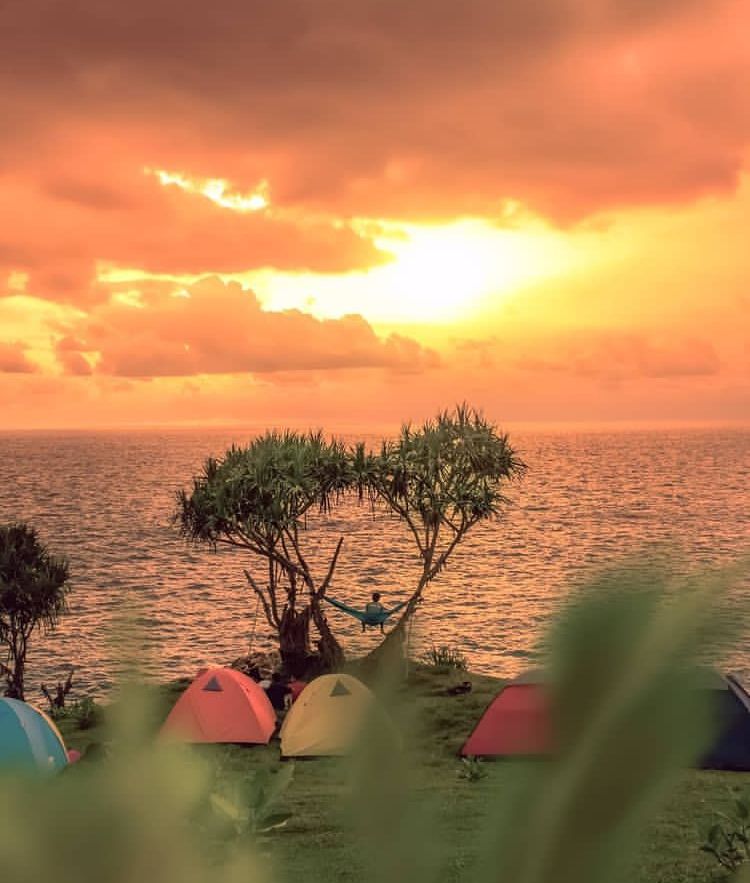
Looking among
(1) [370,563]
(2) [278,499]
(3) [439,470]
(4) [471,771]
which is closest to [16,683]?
(2) [278,499]

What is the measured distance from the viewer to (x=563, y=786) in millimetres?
581

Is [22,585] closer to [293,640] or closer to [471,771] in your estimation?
[293,640]

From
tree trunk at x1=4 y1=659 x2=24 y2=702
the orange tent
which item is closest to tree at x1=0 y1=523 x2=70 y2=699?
tree trunk at x1=4 y1=659 x2=24 y2=702

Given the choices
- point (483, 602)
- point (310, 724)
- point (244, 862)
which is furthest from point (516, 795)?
point (483, 602)

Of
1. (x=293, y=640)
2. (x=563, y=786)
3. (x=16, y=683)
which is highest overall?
(x=563, y=786)

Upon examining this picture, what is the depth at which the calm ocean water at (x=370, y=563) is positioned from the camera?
2.70ft

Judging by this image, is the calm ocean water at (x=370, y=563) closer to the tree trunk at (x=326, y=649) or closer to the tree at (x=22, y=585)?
the tree trunk at (x=326, y=649)

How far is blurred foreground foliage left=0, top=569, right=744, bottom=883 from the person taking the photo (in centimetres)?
54

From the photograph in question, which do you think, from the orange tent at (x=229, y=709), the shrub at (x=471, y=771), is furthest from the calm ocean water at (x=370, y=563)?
the orange tent at (x=229, y=709)

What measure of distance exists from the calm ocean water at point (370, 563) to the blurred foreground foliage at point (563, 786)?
0.12ft

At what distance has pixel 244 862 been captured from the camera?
0.67 m

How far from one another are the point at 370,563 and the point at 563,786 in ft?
261

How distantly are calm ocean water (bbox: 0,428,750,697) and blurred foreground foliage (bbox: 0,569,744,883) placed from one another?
1.5 inches

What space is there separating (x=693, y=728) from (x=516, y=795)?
0.46ft
